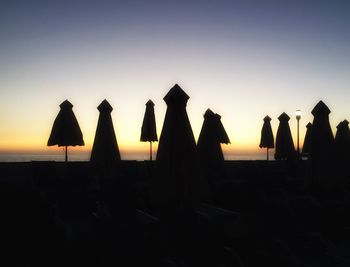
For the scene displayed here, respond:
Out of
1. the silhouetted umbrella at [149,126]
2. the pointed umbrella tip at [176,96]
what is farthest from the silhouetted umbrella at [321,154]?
the silhouetted umbrella at [149,126]

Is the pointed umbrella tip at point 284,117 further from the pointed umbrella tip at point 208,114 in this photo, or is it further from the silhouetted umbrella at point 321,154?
the silhouetted umbrella at point 321,154

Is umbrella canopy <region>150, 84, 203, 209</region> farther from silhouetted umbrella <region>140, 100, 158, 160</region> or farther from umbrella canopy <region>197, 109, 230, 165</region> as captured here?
A: silhouetted umbrella <region>140, 100, 158, 160</region>

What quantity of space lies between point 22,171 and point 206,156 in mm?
7363

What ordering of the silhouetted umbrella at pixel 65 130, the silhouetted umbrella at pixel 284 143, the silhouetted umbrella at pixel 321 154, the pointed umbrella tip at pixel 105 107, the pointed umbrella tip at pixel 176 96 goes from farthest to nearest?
the silhouetted umbrella at pixel 284 143 → the pointed umbrella tip at pixel 105 107 → the silhouetted umbrella at pixel 65 130 → the silhouetted umbrella at pixel 321 154 → the pointed umbrella tip at pixel 176 96

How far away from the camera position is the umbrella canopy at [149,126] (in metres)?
14.6

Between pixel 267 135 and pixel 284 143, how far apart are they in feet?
8.30

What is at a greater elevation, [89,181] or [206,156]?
[206,156]

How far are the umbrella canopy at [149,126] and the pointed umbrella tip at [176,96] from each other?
26.9ft

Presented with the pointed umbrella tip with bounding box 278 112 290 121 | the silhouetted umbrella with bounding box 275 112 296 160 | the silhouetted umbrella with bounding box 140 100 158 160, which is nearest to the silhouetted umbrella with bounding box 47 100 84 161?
the silhouetted umbrella with bounding box 140 100 158 160

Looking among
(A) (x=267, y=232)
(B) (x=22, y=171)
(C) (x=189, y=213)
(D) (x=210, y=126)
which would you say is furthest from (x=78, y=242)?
(B) (x=22, y=171)

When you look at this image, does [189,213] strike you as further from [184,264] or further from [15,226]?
[15,226]

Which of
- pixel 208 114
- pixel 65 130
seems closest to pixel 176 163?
pixel 208 114

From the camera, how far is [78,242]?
19.3 ft

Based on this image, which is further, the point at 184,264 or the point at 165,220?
the point at 165,220
